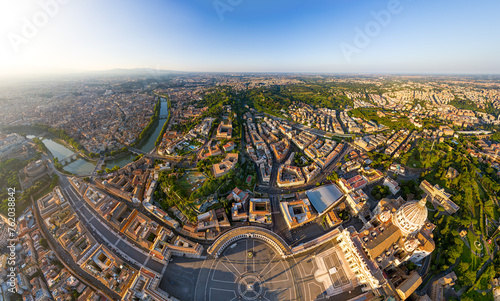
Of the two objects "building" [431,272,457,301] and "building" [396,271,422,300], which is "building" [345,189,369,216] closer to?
"building" [396,271,422,300]

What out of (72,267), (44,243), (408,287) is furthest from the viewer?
(44,243)

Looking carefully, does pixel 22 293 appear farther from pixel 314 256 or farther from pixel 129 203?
pixel 314 256

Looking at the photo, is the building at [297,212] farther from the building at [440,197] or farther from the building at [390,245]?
the building at [440,197]

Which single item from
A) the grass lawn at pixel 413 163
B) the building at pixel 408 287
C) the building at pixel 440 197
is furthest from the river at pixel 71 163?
the grass lawn at pixel 413 163

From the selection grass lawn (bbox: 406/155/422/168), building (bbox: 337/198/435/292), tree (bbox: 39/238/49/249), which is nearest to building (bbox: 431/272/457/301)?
building (bbox: 337/198/435/292)

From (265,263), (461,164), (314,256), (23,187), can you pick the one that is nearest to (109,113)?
(23,187)

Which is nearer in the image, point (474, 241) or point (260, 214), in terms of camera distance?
point (474, 241)

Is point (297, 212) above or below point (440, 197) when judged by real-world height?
below

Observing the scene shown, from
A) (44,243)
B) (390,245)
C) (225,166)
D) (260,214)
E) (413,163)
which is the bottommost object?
(44,243)

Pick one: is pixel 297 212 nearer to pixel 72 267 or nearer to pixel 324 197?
pixel 324 197

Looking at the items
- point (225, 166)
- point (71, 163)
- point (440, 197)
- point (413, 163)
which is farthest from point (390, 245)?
point (71, 163)

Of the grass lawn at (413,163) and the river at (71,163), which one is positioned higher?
the grass lawn at (413,163)
